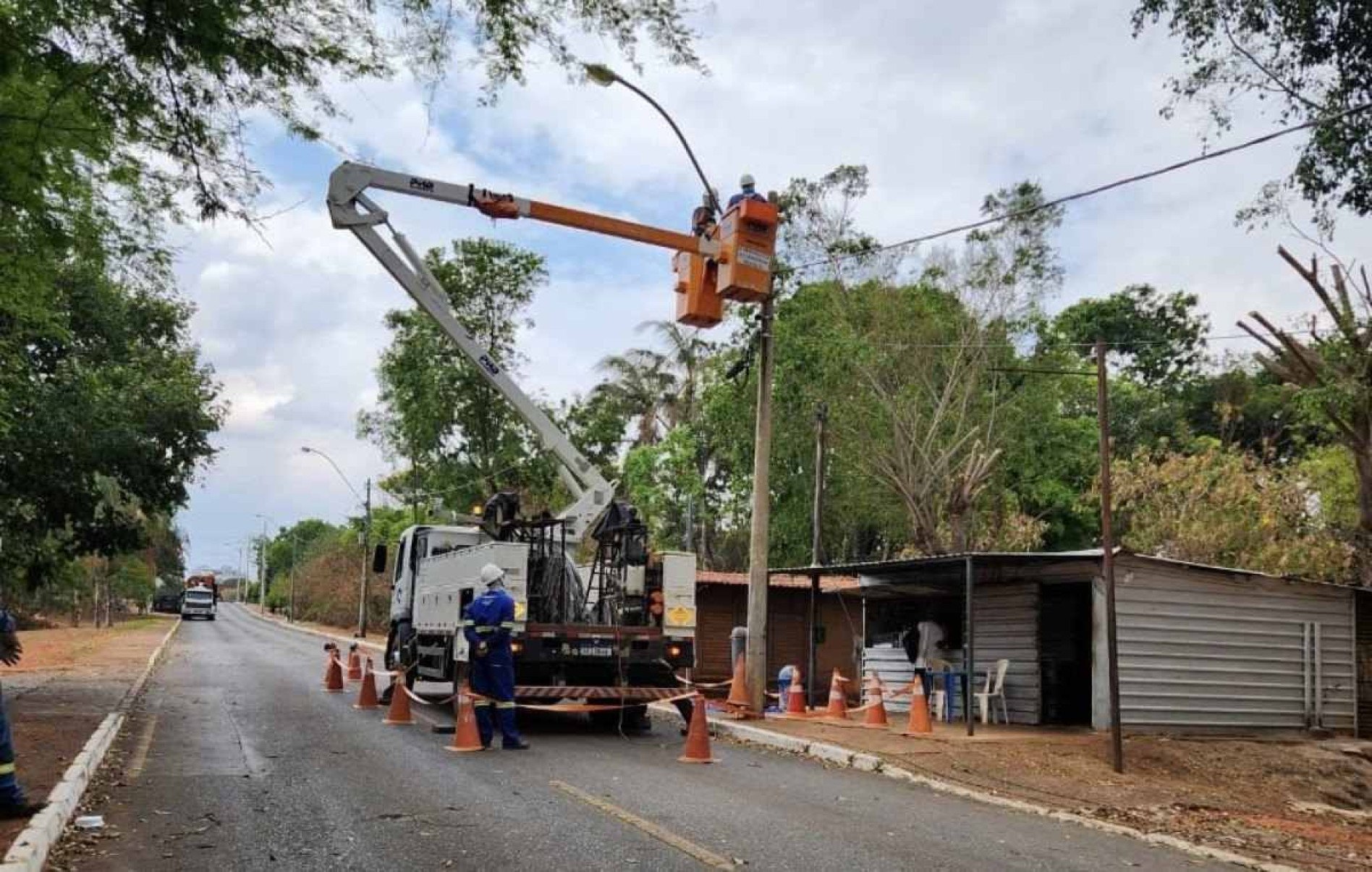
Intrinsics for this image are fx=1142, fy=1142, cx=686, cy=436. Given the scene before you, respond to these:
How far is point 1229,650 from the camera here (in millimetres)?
17125

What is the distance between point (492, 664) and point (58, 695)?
28.6ft

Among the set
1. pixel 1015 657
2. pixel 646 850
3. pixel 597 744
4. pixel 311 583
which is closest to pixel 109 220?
pixel 646 850

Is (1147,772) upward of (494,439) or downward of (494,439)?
downward

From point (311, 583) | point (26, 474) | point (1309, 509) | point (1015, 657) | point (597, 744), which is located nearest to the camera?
point (597, 744)

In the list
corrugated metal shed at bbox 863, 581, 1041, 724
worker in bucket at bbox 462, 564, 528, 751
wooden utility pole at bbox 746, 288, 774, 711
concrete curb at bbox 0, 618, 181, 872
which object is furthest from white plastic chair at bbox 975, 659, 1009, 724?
concrete curb at bbox 0, 618, 181, 872

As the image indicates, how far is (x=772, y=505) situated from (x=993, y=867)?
27964 millimetres

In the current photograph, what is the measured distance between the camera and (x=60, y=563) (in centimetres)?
1867

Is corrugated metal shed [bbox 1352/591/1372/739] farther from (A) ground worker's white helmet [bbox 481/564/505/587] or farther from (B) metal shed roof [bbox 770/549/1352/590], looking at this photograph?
(A) ground worker's white helmet [bbox 481/564/505/587]

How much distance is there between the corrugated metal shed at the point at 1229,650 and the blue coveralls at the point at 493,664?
29.4 feet

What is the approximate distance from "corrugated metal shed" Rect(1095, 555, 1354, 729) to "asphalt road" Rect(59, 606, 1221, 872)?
6.77m

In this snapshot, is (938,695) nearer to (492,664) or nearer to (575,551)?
(575,551)

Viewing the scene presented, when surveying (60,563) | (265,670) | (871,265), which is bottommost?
(265,670)

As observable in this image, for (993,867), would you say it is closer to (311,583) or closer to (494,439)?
(494,439)

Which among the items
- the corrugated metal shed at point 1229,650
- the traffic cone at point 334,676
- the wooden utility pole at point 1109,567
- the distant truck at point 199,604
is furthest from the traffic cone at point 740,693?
the distant truck at point 199,604
